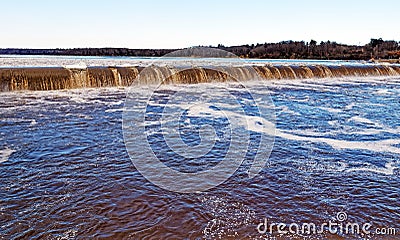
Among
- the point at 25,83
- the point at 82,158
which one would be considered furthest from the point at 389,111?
the point at 25,83

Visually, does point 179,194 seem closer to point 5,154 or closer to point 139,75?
point 5,154

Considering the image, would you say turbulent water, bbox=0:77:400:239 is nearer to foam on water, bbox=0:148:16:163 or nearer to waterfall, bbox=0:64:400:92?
foam on water, bbox=0:148:16:163

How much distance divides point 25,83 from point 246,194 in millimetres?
17246

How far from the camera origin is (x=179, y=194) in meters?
5.48

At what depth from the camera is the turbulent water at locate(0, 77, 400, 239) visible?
4434 mm

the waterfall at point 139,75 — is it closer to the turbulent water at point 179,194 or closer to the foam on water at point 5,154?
the turbulent water at point 179,194

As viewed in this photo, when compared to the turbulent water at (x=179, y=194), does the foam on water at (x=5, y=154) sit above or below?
above

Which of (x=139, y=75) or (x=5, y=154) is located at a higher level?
(x=139, y=75)

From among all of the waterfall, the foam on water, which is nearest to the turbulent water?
the foam on water

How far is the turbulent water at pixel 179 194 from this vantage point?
443 cm

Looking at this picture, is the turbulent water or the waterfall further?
the waterfall

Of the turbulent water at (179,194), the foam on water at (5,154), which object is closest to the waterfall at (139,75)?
the turbulent water at (179,194)

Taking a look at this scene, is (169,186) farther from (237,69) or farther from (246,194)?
(237,69)

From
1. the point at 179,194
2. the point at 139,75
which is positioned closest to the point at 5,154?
the point at 179,194
